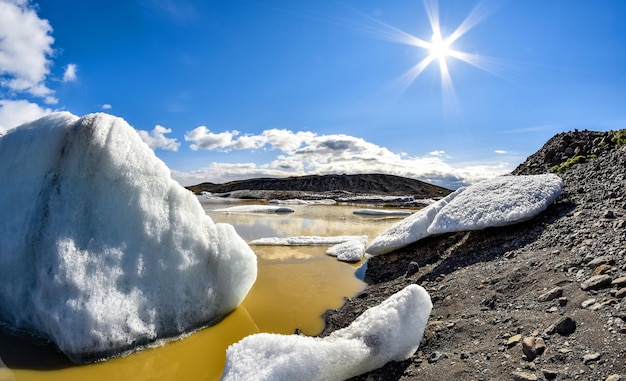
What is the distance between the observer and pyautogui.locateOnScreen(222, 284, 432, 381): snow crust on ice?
333 centimetres

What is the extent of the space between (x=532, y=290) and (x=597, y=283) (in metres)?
0.76

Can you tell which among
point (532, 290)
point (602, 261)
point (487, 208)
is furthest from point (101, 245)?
point (487, 208)

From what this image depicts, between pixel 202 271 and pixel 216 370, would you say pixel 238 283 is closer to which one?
pixel 202 271

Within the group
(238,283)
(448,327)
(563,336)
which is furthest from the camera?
(238,283)

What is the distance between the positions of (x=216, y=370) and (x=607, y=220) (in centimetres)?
646

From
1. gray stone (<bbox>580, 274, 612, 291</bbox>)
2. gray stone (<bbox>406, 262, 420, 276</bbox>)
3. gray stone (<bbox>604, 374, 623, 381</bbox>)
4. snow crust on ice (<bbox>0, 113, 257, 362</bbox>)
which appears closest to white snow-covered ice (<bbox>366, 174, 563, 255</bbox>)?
gray stone (<bbox>406, 262, 420, 276</bbox>)

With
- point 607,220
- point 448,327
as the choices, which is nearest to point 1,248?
point 448,327

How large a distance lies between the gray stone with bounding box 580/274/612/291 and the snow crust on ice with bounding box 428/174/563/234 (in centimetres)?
300

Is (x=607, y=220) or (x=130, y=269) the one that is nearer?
(x=130, y=269)

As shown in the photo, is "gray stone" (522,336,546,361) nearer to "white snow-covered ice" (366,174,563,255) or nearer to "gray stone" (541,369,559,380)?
"gray stone" (541,369,559,380)

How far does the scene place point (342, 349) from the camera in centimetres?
358

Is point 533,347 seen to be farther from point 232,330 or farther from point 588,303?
point 232,330

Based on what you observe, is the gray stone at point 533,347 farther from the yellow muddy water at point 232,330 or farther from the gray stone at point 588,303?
the yellow muddy water at point 232,330

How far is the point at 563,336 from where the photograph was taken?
3.28 metres
